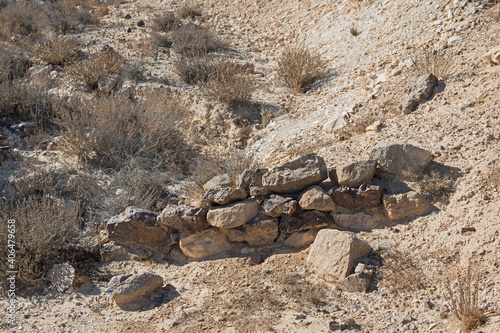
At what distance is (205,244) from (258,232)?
0.54 meters

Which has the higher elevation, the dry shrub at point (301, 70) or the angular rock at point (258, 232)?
the dry shrub at point (301, 70)

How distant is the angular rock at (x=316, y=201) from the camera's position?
13.1ft

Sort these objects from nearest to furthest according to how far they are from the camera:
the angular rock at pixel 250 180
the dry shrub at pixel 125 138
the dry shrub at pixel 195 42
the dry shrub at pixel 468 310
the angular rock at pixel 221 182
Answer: the dry shrub at pixel 468 310 < the angular rock at pixel 250 180 < the angular rock at pixel 221 182 < the dry shrub at pixel 125 138 < the dry shrub at pixel 195 42

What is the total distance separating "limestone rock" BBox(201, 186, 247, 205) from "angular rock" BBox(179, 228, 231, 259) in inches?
11.3

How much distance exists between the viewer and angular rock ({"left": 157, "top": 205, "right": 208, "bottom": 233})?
13.9ft

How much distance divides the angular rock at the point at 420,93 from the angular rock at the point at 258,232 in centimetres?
227

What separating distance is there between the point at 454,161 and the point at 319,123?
7.02 ft

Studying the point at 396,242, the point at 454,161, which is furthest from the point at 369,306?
the point at 454,161

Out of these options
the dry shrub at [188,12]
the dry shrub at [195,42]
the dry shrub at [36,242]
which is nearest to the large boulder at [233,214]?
the dry shrub at [36,242]

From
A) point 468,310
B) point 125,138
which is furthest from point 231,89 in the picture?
point 468,310

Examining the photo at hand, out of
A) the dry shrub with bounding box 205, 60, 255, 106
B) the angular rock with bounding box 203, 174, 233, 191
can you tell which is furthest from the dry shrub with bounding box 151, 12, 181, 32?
the angular rock with bounding box 203, 174, 233, 191

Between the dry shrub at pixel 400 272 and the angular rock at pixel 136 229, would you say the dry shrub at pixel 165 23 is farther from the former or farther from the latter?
the dry shrub at pixel 400 272

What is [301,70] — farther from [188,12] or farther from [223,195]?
[188,12]

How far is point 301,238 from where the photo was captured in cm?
404
